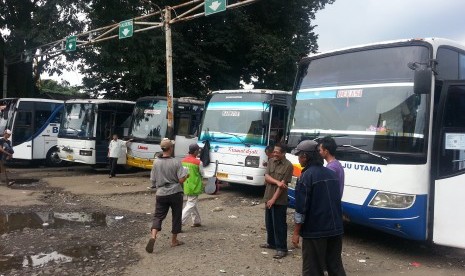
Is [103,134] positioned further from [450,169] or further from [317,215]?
[317,215]

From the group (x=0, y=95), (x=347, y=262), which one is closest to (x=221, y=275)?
(x=347, y=262)

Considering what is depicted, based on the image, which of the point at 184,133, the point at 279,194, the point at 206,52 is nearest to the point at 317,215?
the point at 279,194

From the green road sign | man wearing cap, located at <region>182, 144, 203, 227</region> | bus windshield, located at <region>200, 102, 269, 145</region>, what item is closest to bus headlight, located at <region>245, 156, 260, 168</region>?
bus windshield, located at <region>200, 102, 269, 145</region>

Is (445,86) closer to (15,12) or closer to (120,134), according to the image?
(120,134)

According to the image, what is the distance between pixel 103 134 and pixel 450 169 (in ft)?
42.2

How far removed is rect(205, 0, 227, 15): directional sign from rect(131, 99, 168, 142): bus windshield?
369 cm

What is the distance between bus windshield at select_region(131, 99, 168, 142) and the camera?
49.3 ft

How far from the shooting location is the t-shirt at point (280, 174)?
20.6ft

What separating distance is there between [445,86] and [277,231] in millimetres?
3004

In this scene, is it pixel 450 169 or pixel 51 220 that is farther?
pixel 51 220

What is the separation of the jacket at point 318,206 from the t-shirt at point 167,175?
2.65 meters

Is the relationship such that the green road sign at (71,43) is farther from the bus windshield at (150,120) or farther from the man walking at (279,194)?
the man walking at (279,194)

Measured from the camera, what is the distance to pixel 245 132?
440 inches

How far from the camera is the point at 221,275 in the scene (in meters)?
5.50
